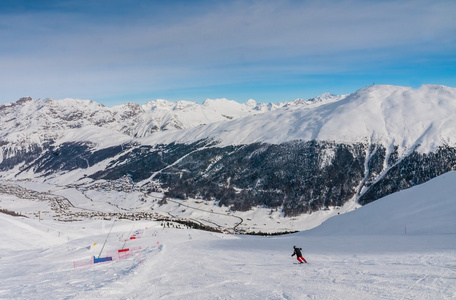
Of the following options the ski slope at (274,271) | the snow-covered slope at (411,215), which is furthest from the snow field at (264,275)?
the snow-covered slope at (411,215)

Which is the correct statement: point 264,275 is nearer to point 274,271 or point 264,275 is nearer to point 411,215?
point 274,271

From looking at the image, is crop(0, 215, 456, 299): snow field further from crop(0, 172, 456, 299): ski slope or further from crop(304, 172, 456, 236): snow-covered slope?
crop(304, 172, 456, 236): snow-covered slope

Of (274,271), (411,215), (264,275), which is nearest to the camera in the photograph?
(264,275)

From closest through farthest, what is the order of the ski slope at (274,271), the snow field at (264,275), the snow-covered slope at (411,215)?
the snow field at (264,275) < the ski slope at (274,271) < the snow-covered slope at (411,215)

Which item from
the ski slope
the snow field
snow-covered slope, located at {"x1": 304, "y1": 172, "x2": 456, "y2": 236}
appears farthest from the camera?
snow-covered slope, located at {"x1": 304, "y1": 172, "x2": 456, "y2": 236}

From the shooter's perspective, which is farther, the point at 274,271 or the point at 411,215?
the point at 411,215

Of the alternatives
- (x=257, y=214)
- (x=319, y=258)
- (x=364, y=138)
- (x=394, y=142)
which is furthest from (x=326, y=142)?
(x=319, y=258)

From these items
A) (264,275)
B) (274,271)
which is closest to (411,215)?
(274,271)

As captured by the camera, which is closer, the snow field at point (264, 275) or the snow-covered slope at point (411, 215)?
the snow field at point (264, 275)

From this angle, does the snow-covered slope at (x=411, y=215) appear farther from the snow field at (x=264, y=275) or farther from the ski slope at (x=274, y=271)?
the snow field at (x=264, y=275)

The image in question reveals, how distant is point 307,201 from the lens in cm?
16400

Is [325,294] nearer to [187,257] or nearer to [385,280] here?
[385,280]

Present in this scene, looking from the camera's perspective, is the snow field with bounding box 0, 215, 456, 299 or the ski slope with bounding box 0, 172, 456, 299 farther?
the ski slope with bounding box 0, 172, 456, 299

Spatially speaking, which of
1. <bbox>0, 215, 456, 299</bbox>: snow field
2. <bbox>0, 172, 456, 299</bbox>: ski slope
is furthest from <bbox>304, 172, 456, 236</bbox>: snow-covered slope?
<bbox>0, 215, 456, 299</bbox>: snow field
